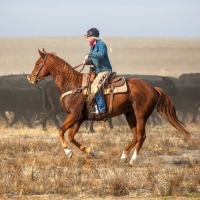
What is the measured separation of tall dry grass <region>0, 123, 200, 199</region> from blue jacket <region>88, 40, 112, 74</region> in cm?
157

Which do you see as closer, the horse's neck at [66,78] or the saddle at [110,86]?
the saddle at [110,86]

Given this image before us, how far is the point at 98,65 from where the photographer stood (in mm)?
14570

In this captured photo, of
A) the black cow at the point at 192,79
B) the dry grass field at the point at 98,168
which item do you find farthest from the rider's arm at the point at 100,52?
the black cow at the point at 192,79

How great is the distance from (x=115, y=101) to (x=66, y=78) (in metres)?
1.00

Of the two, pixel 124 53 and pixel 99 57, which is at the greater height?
pixel 99 57

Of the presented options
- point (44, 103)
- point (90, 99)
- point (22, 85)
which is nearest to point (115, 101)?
point (90, 99)

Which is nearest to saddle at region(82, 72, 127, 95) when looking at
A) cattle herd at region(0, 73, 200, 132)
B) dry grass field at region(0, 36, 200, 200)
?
dry grass field at region(0, 36, 200, 200)

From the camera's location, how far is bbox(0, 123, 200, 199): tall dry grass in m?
10.6

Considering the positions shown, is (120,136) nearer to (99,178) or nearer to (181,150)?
(181,150)

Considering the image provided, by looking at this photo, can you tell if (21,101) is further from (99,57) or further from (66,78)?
(99,57)

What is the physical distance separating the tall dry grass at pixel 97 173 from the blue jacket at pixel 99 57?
1.57m

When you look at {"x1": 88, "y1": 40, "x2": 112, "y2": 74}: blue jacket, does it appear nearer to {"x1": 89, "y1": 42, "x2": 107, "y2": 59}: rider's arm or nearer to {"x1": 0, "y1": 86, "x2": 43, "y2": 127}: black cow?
{"x1": 89, "y1": 42, "x2": 107, "y2": 59}: rider's arm

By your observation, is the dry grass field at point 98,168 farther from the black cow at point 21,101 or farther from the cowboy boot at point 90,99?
the cowboy boot at point 90,99

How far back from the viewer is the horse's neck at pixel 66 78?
48.4 feet
